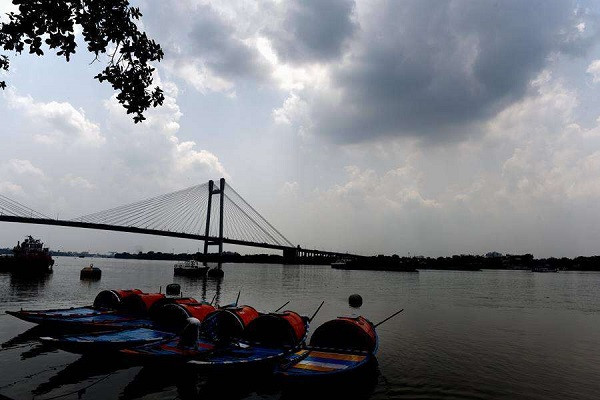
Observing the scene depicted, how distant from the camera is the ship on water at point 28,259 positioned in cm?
7250

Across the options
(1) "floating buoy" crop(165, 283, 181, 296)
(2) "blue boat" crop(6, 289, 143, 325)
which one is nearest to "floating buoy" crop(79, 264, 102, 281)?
(1) "floating buoy" crop(165, 283, 181, 296)

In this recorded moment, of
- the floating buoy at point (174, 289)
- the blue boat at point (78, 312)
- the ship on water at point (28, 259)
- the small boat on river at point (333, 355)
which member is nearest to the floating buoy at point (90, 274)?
the ship on water at point (28, 259)

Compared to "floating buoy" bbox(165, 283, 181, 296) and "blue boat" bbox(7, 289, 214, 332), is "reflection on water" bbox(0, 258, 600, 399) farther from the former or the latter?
"floating buoy" bbox(165, 283, 181, 296)

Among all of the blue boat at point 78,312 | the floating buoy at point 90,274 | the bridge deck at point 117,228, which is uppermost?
the bridge deck at point 117,228

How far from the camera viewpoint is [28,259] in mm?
72562

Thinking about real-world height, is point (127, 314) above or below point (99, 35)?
below

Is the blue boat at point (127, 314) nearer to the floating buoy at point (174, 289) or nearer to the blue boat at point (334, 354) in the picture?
the blue boat at point (334, 354)

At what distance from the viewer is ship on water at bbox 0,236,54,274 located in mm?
72500

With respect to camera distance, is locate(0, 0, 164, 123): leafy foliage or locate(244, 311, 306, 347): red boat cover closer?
locate(0, 0, 164, 123): leafy foliage

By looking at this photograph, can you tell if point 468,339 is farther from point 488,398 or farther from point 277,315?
point 277,315

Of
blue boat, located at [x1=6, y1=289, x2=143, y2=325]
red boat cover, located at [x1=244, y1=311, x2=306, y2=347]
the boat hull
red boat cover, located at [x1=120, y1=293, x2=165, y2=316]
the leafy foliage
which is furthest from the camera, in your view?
red boat cover, located at [x1=120, y1=293, x2=165, y2=316]

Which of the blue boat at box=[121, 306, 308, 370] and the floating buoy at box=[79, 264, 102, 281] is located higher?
the blue boat at box=[121, 306, 308, 370]

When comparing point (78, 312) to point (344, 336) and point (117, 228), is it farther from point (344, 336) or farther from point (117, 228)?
point (117, 228)

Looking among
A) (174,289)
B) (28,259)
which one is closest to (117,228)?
(28,259)
